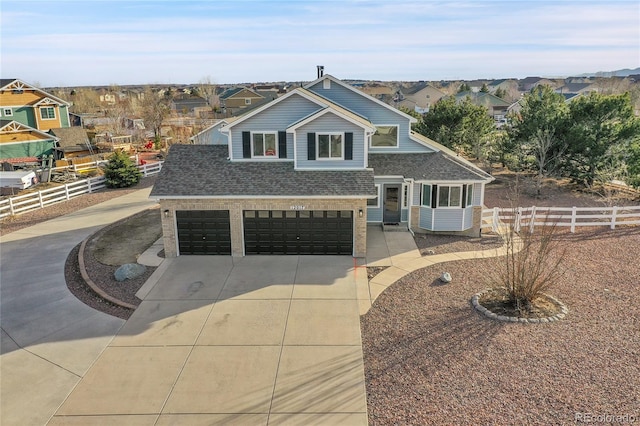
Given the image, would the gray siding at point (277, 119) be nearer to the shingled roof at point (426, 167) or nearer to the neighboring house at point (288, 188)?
the neighboring house at point (288, 188)

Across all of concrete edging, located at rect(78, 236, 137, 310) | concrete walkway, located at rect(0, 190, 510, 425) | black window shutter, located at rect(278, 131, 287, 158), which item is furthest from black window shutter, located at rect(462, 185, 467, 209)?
concrete edging, located at rect(78, 236, 137, 310)

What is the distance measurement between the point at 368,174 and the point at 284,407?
444 inches

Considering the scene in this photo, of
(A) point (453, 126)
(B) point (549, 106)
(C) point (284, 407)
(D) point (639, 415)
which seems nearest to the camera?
(D) point (639, 415)

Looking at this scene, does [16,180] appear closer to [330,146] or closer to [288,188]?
[288,188]

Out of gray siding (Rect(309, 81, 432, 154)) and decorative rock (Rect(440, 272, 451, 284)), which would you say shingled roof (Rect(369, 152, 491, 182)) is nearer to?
gray siding (Rect(309, 81, 432, 154))

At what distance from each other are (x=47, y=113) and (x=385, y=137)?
47582 millimetres

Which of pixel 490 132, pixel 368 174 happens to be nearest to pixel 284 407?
pixel 368 174

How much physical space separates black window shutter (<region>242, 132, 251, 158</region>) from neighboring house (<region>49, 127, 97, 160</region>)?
30.5 m

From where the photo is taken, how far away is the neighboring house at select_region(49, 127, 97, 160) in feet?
144

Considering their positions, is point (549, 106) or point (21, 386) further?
point (549, 106)

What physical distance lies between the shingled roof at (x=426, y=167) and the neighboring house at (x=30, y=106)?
46.1 meters

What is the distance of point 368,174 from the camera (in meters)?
18.9

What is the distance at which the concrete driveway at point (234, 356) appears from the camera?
9.58 metres

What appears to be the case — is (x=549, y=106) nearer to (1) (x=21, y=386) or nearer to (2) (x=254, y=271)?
(2) (x=254, y=271)
